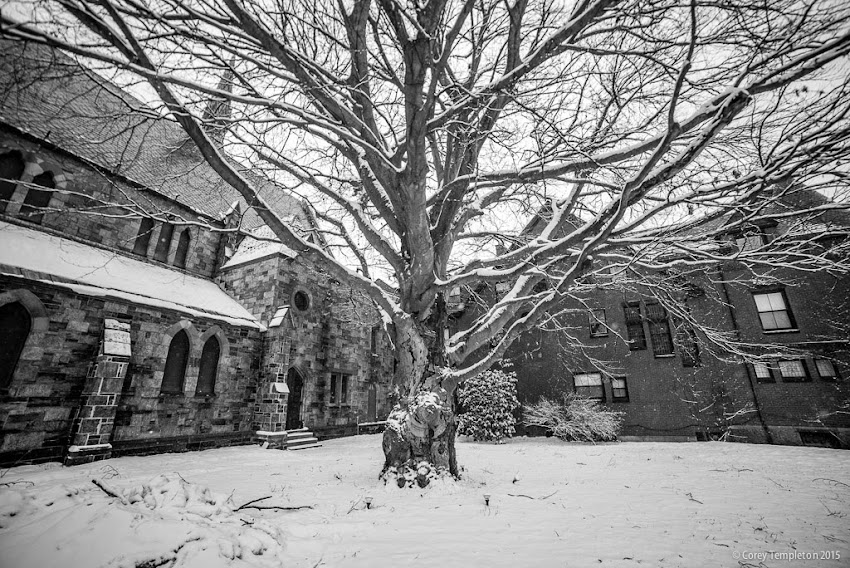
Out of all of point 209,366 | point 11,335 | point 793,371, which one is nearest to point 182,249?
point 209,366

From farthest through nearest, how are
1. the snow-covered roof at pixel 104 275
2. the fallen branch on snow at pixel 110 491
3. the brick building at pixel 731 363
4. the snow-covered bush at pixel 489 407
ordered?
the snow-covered bush at pixel 489 407 < the brick building at pixel 731 363 < the snow-covered roof at pixel 104 275 < the fallen branch on snow at pixel 110 491

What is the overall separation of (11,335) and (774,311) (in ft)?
88.2

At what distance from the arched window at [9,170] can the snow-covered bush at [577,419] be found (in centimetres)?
2083

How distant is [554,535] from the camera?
3914 mm

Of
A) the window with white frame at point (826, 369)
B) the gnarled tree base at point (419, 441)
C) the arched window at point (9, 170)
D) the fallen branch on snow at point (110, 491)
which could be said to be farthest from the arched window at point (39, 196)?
the window with white frame at point (826, 369)

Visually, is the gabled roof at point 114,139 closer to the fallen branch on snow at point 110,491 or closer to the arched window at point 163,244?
the arched window at point 163,244

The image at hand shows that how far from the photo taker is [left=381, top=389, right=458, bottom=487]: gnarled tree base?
5.97 meters

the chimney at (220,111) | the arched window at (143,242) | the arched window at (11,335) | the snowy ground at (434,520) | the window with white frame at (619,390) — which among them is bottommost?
the snowy ground at (434,520)

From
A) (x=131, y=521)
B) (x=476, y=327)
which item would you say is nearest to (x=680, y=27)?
(x=476, y=327)

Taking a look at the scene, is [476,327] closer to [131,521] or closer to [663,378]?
[131,521]

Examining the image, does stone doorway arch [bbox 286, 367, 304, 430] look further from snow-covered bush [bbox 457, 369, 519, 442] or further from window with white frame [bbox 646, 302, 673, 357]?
window with white frame [bbox 646, 302, 673, 357]

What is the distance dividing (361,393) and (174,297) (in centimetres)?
1010

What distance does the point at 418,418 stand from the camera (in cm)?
601

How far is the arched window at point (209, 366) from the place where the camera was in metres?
12.3
